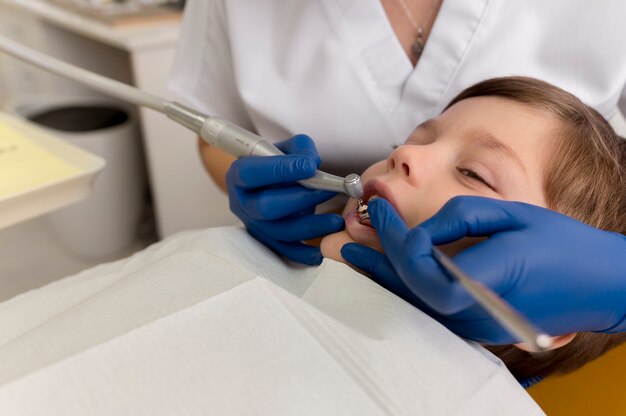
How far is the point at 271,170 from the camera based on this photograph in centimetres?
77

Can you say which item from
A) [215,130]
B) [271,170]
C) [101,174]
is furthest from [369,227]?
[101,174]

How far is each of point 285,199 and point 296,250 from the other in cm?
10

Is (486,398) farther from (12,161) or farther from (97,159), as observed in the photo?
(12,161)

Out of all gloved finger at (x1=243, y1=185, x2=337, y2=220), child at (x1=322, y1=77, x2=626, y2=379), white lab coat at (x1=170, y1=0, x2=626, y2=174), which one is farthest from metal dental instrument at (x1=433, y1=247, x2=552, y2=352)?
white lab coat at (x1=170, y1=0, x2=626, y2=174)

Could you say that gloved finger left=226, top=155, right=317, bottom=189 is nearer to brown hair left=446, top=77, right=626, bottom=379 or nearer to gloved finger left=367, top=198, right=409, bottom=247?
gloved finger left=367, top=198, right=409, bottom=247

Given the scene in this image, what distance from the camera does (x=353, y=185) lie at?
654 millimetres

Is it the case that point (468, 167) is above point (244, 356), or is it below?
above

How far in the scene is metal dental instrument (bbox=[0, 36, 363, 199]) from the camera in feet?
2.35

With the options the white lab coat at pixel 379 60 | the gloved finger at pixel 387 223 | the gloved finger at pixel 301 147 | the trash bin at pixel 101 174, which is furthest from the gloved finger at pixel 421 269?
the trash bin at pixel 101 174

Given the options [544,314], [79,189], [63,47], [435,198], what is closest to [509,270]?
[544,314]

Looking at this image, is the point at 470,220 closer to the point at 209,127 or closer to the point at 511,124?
the point at 511,124

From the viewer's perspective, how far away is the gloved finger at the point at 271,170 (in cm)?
74

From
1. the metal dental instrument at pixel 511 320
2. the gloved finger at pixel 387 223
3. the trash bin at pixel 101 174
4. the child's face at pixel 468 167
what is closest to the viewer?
the metal dental instrument at pixel 511 320

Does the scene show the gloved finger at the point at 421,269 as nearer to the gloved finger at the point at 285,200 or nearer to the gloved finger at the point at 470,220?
the gloved finger at the point at 470,220
